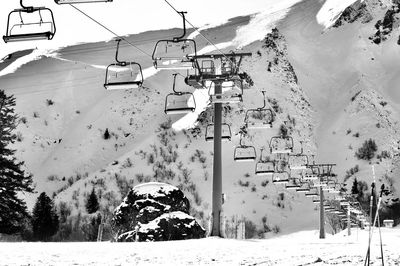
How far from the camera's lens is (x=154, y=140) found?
10244cm

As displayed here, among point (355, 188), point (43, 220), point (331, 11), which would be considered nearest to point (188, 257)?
point (43, 220)

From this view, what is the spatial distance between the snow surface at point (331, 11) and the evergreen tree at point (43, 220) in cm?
9322

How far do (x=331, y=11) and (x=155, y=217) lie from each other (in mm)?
135310

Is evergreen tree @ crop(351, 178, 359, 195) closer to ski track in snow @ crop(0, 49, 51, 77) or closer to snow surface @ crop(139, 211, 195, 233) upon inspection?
snow surface @ crop(139, 211, 195, 233)

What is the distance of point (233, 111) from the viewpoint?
109 meters

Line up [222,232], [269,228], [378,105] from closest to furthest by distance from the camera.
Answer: [222,232] → [269,228] → [378,105]

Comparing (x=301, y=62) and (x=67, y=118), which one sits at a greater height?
(x=301, y=62)

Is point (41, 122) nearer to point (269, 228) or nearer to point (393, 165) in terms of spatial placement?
point (269, 228)

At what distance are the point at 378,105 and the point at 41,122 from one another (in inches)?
2364

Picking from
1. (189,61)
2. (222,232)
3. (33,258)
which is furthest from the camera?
(222,232)

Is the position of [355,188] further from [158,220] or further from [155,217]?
[158,220]

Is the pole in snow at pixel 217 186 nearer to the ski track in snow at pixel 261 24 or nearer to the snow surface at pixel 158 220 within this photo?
the snow surface at pixel 158 220

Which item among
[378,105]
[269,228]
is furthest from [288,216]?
[378,105]

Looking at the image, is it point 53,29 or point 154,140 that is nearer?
point 53,29
